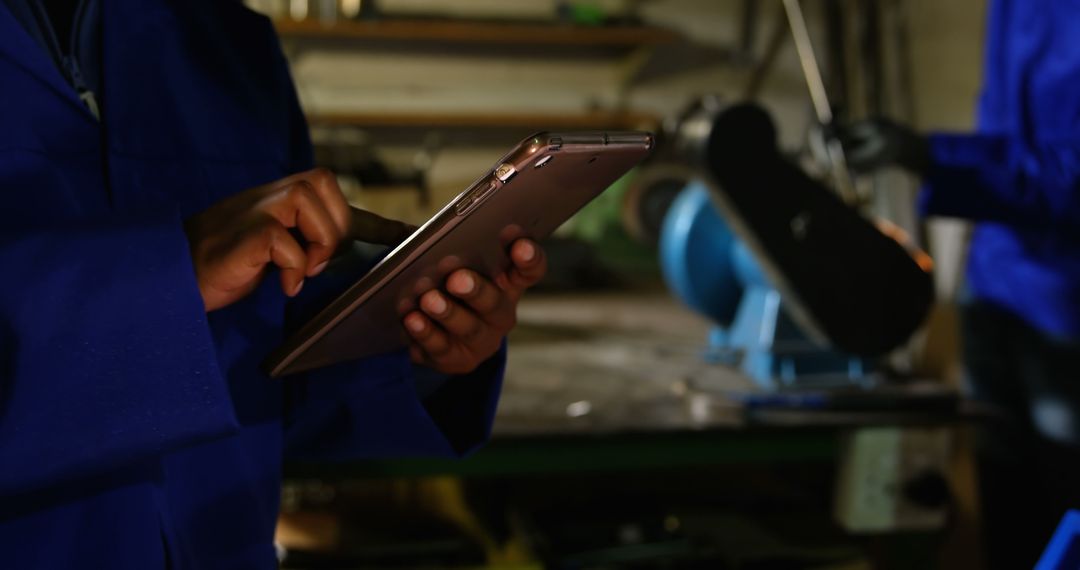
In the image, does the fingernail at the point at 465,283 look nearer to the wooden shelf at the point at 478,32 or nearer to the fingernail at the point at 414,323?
the fingernail at the point at 414,323

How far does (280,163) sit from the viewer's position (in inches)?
30.3

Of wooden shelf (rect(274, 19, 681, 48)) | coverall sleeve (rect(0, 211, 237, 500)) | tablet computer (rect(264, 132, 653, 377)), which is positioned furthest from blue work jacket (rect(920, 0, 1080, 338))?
wooden shelf (rect(274, 19, 681, 48))

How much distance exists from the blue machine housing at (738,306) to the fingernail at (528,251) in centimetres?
78

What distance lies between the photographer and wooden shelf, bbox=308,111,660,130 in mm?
3135

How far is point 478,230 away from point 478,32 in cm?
258

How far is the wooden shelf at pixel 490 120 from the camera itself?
313cm

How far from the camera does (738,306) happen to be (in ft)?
5.11

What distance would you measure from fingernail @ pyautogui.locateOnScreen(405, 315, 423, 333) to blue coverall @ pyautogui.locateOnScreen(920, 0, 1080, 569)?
934 millimetres

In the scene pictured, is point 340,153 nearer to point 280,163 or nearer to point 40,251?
point 280,163

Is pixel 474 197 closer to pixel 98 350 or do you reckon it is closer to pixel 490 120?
pixel 98 350

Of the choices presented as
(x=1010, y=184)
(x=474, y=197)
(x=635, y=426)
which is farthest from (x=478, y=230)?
(x=1010, y=184)

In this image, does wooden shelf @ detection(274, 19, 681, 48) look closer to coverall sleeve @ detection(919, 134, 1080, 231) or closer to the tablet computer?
coverall sleeve @ detection(919, 134, 1080, 231)

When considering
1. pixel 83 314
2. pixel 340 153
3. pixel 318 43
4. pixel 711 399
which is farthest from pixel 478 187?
pixel 318 43

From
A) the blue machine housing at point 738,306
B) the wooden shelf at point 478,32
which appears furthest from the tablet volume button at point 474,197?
the wooden shelf at point 478,32
